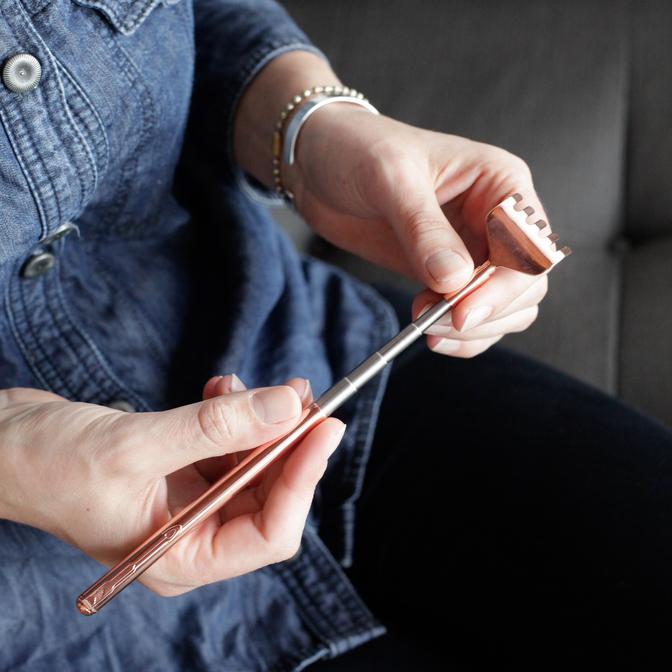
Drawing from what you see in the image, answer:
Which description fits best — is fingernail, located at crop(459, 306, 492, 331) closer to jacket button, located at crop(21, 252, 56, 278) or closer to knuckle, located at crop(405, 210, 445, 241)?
knuckle, located at crop(405, 210, 445, 241)

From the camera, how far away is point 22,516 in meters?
0.41

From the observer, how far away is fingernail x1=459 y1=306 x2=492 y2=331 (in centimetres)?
44

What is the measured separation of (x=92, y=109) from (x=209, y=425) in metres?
0.20

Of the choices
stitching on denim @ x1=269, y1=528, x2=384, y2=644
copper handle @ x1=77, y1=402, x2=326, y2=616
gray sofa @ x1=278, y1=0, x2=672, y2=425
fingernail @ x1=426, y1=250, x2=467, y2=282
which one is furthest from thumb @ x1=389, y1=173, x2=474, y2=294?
gray sofa @ x1=278, y1=0, x2=672, y2=425

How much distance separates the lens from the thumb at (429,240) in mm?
420

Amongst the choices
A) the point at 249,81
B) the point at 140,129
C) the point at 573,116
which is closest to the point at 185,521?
the point at 140,129

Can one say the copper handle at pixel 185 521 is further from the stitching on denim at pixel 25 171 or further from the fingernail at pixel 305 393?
the stitching on denim at pixel 25 171

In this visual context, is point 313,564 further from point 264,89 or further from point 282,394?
point 264,89

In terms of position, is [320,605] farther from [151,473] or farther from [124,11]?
[124,11]

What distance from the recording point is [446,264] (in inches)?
16.5

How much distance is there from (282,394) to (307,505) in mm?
65

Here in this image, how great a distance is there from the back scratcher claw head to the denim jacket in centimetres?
17

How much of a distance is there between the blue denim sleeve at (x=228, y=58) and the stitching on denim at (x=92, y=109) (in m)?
0.17

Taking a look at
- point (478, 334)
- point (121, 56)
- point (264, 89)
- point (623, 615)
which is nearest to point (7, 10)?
point (121, 56)
